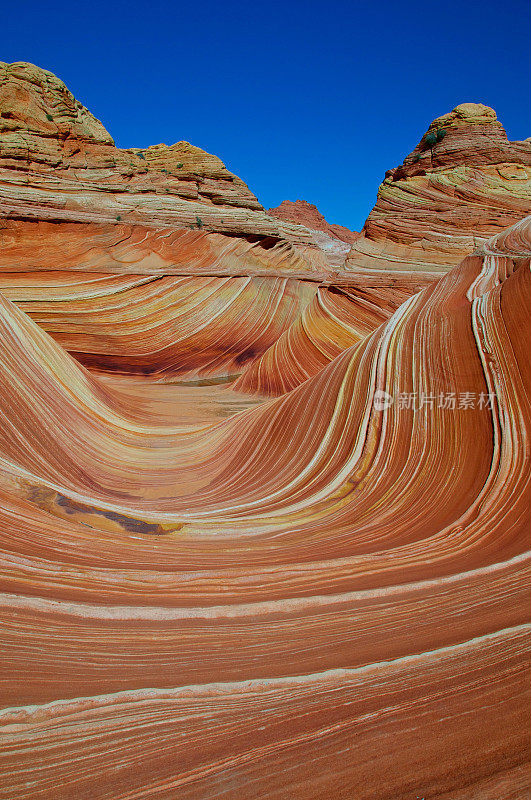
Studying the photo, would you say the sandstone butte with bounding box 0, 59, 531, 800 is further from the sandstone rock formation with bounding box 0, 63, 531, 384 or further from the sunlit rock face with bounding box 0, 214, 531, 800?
the sandstone rock formation with bounding box 0, 63, 531, 384

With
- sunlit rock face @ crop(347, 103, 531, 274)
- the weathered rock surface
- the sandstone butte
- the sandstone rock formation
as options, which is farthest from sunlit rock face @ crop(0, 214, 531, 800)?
the weathered rock surface

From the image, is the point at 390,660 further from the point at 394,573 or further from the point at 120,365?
the point at 120,365

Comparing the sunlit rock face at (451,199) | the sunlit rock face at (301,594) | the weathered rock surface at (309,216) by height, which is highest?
the weathered rock surface at (309,216)

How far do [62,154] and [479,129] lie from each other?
9742mm

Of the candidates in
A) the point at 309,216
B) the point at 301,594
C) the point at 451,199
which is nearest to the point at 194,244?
the point at 451,199

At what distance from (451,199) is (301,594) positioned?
10.3 m

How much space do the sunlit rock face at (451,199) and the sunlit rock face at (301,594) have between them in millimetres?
5877

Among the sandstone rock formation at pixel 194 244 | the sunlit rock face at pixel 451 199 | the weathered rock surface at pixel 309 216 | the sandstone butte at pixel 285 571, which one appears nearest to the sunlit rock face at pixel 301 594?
the sandstone butte at pixel 285 571

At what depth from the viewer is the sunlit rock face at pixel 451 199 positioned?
9.80 metres

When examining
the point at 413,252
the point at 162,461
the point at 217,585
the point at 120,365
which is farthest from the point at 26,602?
the point at 413,252

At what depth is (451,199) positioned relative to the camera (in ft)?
34.1

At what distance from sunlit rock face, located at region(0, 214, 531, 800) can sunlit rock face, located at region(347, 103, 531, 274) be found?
5.88m

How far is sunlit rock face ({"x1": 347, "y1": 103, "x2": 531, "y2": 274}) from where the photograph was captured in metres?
9.80

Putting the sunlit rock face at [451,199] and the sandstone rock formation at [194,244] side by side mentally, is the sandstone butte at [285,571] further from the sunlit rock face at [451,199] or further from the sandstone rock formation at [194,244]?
the sunlit rock face at [451,199]
